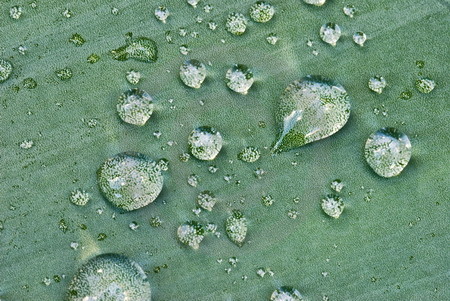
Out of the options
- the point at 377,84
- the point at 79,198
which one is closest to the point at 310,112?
the point at 377,84

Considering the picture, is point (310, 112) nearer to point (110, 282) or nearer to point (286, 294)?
point (286, 294)

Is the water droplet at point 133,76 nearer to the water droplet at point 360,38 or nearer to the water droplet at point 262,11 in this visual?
the water droplet at point 262,11

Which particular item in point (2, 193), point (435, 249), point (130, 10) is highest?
point (130, 10)

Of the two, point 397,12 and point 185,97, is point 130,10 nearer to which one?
point 185,97

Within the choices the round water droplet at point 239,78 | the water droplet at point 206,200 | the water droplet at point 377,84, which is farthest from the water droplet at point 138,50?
the water droplet at point 377,84

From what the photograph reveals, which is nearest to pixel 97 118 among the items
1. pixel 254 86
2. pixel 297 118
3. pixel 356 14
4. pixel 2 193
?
pixel 2 193

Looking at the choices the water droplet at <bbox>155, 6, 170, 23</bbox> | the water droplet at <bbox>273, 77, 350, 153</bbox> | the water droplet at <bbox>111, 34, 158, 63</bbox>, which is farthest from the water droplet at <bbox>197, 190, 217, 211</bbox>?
the water droplet at <bbox>155, 6, 170, 23</bbox>
